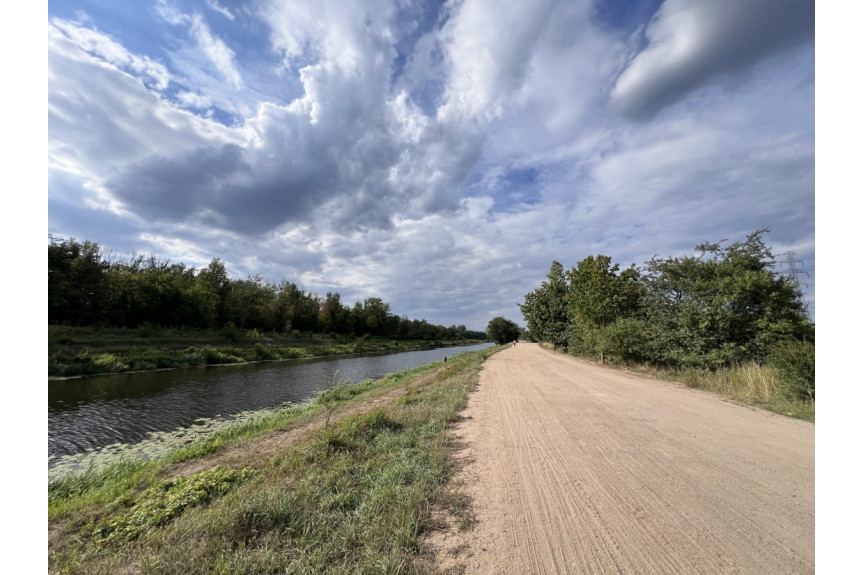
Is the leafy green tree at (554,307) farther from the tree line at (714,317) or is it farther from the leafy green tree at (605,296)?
the tree line at (714,317)

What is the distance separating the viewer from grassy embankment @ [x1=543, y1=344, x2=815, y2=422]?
28.8 ft

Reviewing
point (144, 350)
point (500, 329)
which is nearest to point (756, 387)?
point (144, 350)

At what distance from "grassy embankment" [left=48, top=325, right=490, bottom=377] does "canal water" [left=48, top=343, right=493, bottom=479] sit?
80.3 inches

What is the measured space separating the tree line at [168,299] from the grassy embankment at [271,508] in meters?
43.3

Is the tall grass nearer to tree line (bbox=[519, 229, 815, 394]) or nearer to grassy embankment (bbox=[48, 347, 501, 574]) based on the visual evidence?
tree line (bbox=[519, 229, 815, 394])

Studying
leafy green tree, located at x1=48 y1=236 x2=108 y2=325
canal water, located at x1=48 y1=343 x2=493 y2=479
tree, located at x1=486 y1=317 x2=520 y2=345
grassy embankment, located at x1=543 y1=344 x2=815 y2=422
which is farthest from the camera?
tree, located at x1=486 y1=317 x2=520 y2=345

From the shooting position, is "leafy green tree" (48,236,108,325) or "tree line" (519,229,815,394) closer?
"tree line" (519,229,815,394)

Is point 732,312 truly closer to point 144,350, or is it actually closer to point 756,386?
point 756,386

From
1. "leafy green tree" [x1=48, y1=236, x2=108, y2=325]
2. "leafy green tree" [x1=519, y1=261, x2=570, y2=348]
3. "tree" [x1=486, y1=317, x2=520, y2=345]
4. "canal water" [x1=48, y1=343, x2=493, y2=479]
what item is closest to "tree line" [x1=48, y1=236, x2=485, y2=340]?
"leafy green tree" [x1=48, y1=236, x2=108, y2=325]

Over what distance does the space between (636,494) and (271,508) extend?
4560 millimetres

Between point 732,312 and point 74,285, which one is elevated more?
point 74,285

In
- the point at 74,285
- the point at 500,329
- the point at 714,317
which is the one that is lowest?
the point at 500,329

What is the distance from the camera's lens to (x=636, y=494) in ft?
14.0

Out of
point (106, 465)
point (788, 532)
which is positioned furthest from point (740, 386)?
point (106, 465)
